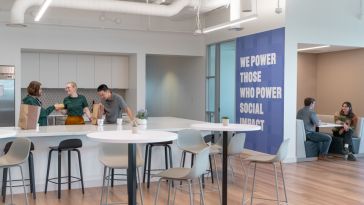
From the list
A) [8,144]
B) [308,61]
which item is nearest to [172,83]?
[308,61]

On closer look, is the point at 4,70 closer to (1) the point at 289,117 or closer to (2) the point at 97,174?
(2) the point at 97,174

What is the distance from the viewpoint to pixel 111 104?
20.3 feet

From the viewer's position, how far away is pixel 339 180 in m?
6.14

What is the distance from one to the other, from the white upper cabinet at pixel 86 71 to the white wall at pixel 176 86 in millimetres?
2542

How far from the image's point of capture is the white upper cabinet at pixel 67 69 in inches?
372

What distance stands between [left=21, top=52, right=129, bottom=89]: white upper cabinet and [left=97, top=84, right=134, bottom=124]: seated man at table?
3621 millimetres

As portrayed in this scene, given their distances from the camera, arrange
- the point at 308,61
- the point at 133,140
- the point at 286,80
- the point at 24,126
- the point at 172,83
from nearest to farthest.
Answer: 1. the point at 133,140
2. the point at 24,126
3. the point at 286,80
4. the point at 308,61
5. the point at 172,83

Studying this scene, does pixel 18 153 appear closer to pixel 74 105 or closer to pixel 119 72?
pixel 74 105

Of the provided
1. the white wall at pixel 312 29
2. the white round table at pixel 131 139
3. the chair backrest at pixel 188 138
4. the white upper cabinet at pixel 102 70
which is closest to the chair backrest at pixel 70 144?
the chair backrest at pixel 188 138

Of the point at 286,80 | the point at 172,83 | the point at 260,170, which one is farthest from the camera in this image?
the point at 172,83

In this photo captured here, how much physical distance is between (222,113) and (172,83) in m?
2.66

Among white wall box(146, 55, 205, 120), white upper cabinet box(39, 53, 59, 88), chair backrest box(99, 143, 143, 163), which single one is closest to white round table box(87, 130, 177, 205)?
chair backrest box(99, 143, 143, 163)

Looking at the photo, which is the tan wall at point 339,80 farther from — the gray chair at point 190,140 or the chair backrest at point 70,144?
the chair backrest at point 70,144

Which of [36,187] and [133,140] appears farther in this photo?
[36,187]
